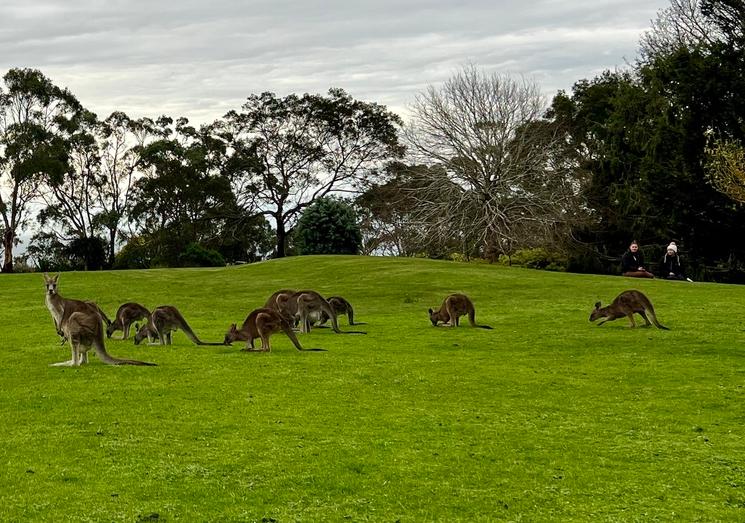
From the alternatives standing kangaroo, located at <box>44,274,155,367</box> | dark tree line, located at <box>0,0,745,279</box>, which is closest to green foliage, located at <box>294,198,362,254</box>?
dark tree line, located at <box>0,0,745,279</box>

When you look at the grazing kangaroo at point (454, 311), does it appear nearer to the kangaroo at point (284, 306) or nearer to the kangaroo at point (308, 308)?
the kangaroo at point (308, 308)

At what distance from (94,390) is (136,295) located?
18193 millimetres

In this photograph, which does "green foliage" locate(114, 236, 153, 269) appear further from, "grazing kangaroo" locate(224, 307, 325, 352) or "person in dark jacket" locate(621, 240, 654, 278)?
"grazing kangaroo" locate(224, 307, 325, 352)

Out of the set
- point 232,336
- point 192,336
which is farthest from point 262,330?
point 192,336

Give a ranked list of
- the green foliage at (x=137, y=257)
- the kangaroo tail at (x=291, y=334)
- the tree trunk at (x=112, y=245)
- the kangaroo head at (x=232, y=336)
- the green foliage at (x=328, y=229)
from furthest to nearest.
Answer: the tree trunk at (x=112, y=245) < the green foliage at (x=137, y=257) < the green foliage at (x=328, y=229) < the kangaroo head at (x=232, y=336) < the kangaroo tail at (x=291, y=334)

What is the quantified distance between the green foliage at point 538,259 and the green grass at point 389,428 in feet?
102

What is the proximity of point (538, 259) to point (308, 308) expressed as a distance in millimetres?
34355

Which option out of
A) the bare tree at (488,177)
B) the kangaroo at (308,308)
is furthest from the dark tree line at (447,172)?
the kangaroo at (308,308)

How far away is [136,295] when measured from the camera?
28.1 meters

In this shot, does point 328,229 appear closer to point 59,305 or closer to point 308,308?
point 308,308

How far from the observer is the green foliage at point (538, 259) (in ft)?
164

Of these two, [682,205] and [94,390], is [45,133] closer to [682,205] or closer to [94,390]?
[682,205]

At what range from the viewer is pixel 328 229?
48.2m

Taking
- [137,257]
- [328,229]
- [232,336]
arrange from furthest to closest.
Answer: [137,257]
[328,229]
[232,336]
